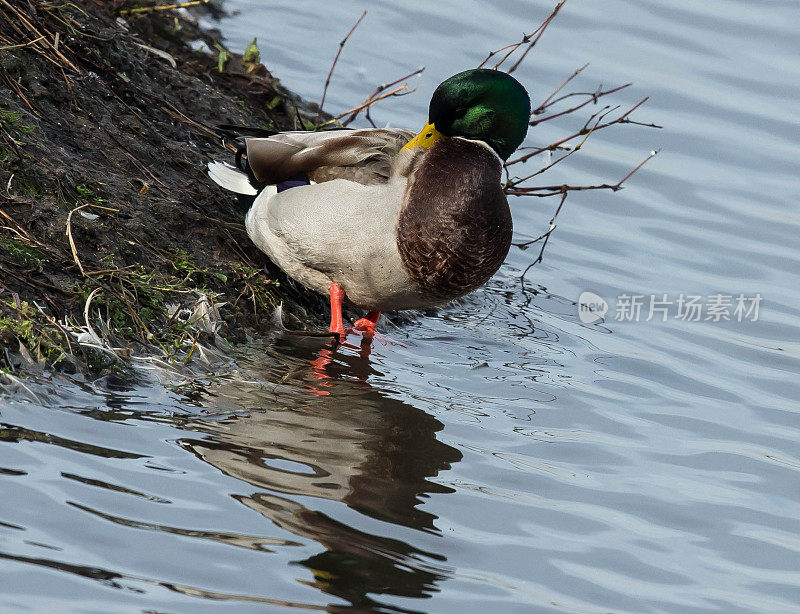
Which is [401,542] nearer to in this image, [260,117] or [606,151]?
[260,117]

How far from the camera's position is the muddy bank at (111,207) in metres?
4.12

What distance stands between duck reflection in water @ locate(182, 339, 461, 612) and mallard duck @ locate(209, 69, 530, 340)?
1.44ft

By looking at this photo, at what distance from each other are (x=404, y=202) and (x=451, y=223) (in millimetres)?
208

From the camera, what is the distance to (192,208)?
204 inches

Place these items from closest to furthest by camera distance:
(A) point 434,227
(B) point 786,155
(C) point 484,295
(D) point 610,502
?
1. (D) point 610,502
2. (A) point 434,227
3. (C) point 484,295
4. (B) point 786,155

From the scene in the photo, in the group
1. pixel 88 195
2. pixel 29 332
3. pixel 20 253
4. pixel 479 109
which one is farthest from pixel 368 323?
pixel 29 332

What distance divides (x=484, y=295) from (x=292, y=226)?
5.71 feet

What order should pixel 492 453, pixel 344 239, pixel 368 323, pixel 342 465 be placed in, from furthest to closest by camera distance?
pixel 368 323, pixel 344 239, pixel 492 453, pixel 342 465

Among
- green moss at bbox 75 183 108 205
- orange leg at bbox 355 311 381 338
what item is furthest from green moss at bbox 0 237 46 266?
orange leg at bbox 355 311 381 338

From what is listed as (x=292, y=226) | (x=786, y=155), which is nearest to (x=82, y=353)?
(x=292, y=226)

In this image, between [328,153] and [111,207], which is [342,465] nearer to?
[328,153]

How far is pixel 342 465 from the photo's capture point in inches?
150

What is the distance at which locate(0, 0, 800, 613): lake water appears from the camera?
3.05 meters

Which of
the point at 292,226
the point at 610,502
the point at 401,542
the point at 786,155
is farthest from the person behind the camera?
the point at 786,155
